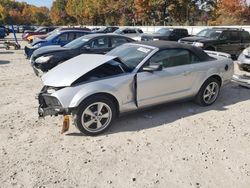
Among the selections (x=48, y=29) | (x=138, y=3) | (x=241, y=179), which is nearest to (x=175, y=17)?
(x=138, y=3)

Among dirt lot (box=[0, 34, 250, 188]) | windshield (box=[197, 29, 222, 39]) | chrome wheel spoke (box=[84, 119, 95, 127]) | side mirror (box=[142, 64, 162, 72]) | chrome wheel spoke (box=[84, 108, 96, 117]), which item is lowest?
dirt lot (box=[0, 34, 250, 188])

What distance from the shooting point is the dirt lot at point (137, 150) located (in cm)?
350

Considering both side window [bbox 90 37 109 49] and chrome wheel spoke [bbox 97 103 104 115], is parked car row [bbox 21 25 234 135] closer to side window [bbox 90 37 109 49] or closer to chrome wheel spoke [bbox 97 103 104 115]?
chrome wheel spoke [bbox 97 103 104 115]

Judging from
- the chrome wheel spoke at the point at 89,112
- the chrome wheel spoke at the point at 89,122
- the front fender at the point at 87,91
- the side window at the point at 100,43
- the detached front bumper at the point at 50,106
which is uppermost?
the side window at the point at 100,43

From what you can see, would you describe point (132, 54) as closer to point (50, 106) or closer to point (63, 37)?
point (50, 106)

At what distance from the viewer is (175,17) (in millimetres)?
39688

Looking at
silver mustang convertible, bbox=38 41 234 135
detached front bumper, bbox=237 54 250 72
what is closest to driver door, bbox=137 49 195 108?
silver mustang convertible, bbox=38 41 234 135

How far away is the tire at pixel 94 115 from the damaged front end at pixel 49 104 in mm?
273

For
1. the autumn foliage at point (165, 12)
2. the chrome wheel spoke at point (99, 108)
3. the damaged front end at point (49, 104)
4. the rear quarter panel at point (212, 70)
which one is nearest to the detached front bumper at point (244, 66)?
the rear quarter panel at point (212, 70)

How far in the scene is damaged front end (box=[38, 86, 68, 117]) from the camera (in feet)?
14.5

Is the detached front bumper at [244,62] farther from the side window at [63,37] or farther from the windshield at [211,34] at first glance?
the side window at [63,37]

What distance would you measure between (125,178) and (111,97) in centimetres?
160

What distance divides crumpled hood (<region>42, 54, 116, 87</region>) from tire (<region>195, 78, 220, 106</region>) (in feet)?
7.37

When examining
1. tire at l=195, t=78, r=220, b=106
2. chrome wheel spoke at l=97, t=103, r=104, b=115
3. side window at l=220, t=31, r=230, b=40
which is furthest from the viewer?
side window at l=220, t=31, r=230, b=40
